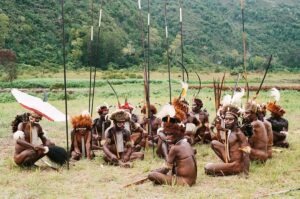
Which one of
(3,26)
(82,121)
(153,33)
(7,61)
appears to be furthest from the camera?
(153,33)

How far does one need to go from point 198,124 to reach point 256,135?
2.35 meters

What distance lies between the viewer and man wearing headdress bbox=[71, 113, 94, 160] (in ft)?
29.4

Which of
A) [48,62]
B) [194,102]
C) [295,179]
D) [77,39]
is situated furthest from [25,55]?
[295,179]

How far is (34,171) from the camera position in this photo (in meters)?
7.81

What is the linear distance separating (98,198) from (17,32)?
173ft

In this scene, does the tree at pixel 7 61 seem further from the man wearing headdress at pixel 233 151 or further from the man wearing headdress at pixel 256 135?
the man wearing headdress at pixel 233 151

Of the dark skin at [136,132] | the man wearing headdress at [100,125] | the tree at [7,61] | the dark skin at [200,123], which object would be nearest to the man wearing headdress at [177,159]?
the dark skin at [136,132]

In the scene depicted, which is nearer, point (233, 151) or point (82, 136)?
point (233, 151)

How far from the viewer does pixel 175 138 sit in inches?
262

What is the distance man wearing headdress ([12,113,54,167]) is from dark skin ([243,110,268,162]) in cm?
348

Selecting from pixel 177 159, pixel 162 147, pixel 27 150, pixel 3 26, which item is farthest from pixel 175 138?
pixel 3 26

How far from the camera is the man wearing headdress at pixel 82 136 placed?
896 centimetres

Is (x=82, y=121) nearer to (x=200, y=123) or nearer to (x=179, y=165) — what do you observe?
(x=200, y=123)

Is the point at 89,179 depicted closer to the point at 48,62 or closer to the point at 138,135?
the point at 138,135
